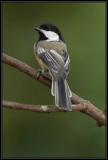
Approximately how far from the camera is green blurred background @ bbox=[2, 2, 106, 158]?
2748mm

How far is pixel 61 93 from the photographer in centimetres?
174

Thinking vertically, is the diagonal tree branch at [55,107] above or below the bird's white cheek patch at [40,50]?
below

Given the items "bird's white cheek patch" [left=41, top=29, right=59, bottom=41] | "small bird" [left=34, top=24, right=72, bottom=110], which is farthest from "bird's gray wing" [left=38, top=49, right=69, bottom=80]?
"bird's white cheek patch" [left=41, top=29, right=59, bottom=41]

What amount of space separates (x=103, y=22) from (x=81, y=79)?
0.47 metres

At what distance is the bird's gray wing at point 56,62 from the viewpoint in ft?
6.66

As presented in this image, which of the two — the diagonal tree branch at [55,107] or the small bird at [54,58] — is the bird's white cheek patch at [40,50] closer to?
the small bird at [54,58]

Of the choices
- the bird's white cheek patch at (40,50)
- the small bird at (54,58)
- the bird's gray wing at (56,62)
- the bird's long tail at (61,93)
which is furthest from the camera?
the bird's white cheek patch at (40,50)

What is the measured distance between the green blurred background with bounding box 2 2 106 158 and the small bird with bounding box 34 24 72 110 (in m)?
0.40

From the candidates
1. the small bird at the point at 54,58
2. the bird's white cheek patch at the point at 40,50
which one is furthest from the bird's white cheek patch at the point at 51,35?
the bird's white cheek patch at the point at 40,50

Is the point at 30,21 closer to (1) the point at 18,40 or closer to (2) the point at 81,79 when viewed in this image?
(1) the point at 18,40

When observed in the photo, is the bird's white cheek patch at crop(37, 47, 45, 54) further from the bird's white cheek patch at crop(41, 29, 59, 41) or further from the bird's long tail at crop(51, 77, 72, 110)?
the bird's long tail at crop(51, 77, 72, 110)

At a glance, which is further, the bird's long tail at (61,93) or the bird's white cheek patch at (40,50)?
the bird's white cheek patch at (40,50)

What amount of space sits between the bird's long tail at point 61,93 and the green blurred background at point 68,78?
0.82m

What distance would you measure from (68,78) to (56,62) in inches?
28.0
